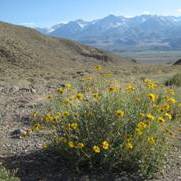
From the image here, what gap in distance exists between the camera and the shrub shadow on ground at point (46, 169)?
6570 millimetres

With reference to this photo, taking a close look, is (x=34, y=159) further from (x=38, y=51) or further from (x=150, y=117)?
(x=38, y=51)

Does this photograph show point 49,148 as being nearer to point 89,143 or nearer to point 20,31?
point 89,143

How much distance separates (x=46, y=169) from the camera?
6.91 m

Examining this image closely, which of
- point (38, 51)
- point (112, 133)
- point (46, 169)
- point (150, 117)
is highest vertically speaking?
point (150, 117)

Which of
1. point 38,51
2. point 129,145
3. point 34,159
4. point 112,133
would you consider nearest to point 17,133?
point 34,159

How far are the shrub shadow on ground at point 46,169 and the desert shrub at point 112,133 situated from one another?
0.36 feet

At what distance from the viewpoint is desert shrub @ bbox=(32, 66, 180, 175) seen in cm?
650

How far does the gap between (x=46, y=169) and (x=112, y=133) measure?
3.44 feet

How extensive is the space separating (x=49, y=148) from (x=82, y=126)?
26.6 inches

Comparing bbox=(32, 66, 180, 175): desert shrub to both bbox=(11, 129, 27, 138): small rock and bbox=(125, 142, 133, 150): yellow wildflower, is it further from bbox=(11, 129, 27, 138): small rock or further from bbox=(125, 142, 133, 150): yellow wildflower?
bbox=(11, 129, 27, 138): small rock

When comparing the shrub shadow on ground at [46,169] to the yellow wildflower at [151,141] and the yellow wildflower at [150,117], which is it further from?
the yellow wildflower at [150,117]

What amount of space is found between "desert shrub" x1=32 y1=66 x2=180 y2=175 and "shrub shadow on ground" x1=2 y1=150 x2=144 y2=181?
0.11m

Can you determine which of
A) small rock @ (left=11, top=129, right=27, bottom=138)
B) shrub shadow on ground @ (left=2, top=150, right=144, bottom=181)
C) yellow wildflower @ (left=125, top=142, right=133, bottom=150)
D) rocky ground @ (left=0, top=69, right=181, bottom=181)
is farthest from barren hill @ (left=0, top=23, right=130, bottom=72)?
yellow wildflower @ (left=125, top=142, right=133, bottom=150)

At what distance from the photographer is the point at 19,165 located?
700 cm
